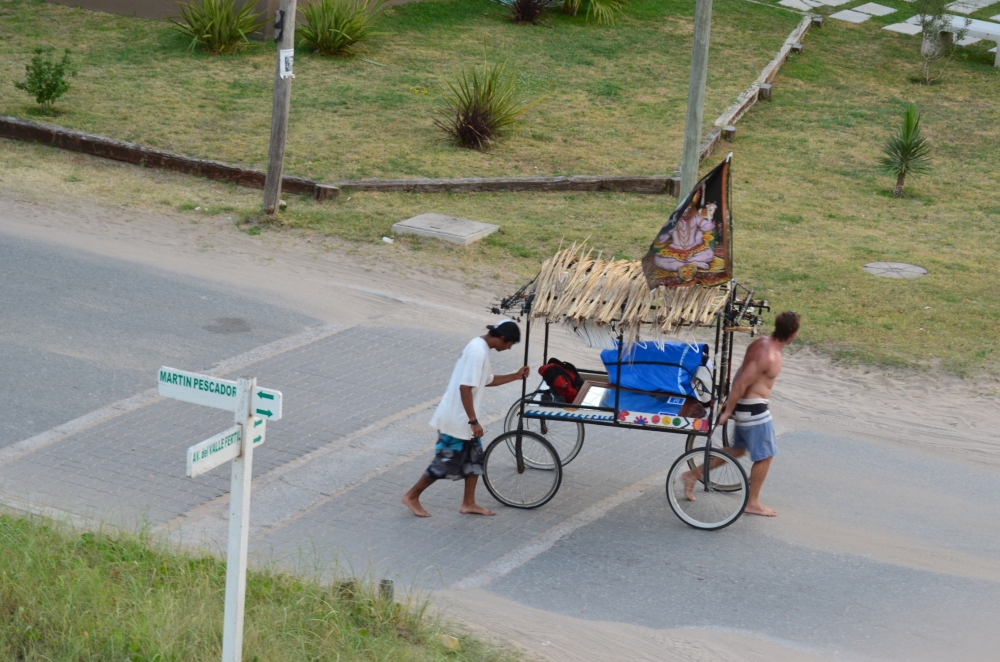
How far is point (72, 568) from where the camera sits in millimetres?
6262

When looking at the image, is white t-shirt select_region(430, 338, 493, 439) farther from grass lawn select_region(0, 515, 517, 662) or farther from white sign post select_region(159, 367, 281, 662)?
white sign post select_region(159, 367, 281, 662)

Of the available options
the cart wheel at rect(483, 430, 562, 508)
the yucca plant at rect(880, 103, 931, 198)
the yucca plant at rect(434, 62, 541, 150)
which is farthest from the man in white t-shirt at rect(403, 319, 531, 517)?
the yucca plant at rect(880, 103, 931, 198)

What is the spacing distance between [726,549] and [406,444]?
267 centimetres

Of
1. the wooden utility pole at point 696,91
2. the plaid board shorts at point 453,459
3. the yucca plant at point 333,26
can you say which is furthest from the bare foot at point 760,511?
the yucca plant at point 333,26

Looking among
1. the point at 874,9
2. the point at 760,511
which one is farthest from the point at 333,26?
the point at 760,511

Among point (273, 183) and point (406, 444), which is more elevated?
point (273, 183)

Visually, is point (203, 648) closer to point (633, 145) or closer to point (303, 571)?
point (303, 571)

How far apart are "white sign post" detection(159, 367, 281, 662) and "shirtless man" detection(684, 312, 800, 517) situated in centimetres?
375

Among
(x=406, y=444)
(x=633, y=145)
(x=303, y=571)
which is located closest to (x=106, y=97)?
(x=633, y=145)

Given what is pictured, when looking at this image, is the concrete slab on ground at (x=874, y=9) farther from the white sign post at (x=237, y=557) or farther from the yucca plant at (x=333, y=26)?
the white sign post at (x=237, y=557)

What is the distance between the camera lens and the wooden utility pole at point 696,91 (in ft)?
39.4

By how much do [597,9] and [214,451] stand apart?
21.1m

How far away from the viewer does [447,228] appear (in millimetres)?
13844

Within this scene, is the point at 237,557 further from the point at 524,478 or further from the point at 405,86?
the point at 405,86
